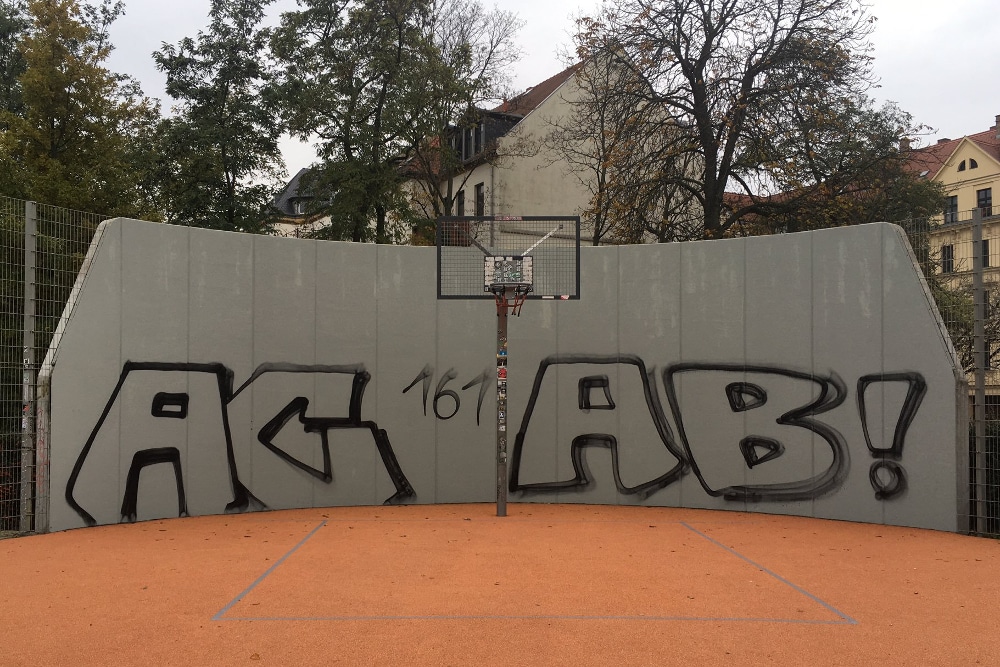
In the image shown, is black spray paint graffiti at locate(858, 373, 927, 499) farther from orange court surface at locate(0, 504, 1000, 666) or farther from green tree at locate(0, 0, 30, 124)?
green tree at locate(0, 0, 30, 124)

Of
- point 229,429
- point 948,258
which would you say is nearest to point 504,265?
point 229,429

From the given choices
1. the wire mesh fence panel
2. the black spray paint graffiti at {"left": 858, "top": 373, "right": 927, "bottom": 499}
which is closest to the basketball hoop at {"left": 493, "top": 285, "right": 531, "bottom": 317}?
the black spray paint graffiti at {"left": 858, "top": 373, "right": 927, "bottom": 499}

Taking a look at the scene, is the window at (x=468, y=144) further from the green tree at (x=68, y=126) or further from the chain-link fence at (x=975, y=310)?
the chain-link fence at (x=975, y=310)

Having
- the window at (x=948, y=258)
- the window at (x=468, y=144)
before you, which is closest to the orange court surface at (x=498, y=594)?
the window at (x=948, y=258)

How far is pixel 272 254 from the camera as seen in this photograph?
33.1 feet

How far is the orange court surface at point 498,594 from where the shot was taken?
4.56 m

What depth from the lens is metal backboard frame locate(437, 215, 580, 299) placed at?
9.54 m

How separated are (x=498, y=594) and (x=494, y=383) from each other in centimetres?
496

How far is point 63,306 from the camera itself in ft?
28.2

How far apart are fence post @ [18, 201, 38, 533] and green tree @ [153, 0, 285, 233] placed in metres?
14.1

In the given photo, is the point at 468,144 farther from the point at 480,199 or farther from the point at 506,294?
the point at 506,294

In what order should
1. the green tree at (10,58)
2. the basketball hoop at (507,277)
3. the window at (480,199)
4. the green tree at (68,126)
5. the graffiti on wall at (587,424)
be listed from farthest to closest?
the window at (480,199), the green tree at (10,58), the green tree at (68,126), the basketball hoop at (507,277), the graffiti on wall at (587,424)

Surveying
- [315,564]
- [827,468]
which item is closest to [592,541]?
[315,564]

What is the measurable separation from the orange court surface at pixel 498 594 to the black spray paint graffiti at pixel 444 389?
1.85 metres
